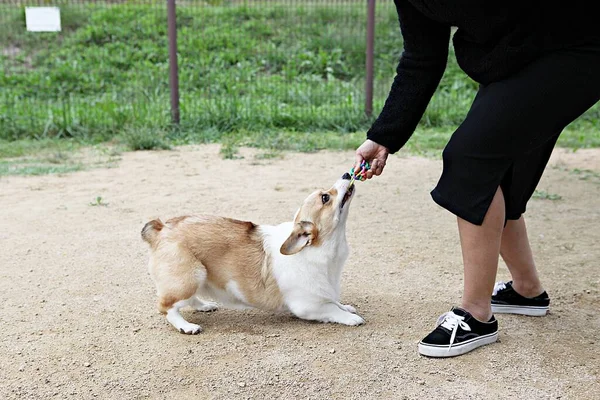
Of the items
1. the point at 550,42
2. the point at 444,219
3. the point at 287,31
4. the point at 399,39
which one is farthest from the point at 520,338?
the point at 399,39

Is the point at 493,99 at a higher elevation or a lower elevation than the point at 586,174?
higher

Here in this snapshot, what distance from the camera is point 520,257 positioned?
339 centimetres

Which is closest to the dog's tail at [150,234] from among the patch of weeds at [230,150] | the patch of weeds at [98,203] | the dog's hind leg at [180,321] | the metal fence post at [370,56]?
the dog's hind leg at [180,321]

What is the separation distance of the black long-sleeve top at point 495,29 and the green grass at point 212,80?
468 cm

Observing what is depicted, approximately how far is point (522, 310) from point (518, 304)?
32 mm

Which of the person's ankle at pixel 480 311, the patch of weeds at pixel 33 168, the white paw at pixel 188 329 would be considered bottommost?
the patch of weeds at pixel 33 168

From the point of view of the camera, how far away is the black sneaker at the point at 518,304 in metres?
3.44

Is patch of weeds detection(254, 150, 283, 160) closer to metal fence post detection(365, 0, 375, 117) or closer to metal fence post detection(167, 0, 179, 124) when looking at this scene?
metal fence post detection(167, 0, 179, 124)

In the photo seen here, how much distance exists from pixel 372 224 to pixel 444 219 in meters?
0.52

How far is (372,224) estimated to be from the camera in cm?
502

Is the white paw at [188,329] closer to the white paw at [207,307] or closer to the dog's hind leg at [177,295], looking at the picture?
the dog's hind leg at [177,295]

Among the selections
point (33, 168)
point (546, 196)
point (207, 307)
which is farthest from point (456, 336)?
point (33, 168)

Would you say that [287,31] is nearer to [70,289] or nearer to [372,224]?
[372,224]

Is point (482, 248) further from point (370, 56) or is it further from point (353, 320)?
point (370, 56)
